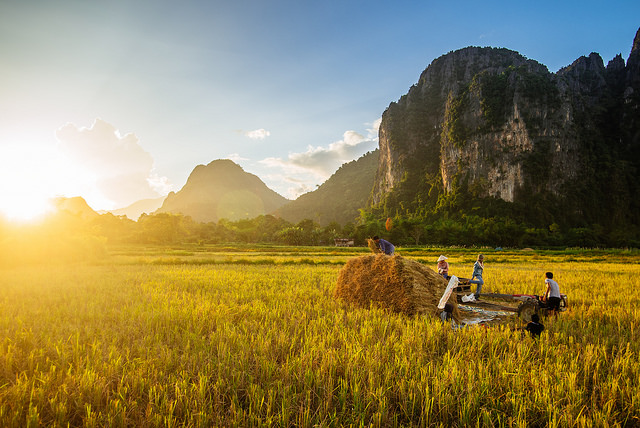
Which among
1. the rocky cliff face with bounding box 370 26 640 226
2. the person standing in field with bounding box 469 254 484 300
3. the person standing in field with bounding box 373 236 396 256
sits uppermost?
the rocky cliff face with bounding box 370 26 640 226

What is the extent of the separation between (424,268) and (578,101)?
191 meters

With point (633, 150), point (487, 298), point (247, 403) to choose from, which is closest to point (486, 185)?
point (633, 150)

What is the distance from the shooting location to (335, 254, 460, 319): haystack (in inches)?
229

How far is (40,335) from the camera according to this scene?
12.5 feet

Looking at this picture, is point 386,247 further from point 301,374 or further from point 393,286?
point 301,374

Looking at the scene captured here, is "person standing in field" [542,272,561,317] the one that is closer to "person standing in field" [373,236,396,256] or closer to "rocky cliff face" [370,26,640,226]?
"person standing in field" [373,236,396,256]

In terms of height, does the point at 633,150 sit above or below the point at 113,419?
above

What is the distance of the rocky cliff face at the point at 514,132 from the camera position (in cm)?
11738

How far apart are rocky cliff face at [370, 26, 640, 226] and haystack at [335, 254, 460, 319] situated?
12867 cm

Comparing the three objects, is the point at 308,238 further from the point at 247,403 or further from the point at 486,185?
the point at 486,185

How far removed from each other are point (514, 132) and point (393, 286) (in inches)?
5681

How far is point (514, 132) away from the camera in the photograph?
119625 millimetres

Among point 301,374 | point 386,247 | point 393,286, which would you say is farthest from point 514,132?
point 301,374

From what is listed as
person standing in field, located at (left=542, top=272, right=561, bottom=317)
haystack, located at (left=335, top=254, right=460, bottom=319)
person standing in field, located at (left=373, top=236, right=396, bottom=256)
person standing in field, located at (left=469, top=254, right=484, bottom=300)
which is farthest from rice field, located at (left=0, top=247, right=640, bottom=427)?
person standing in field, located at (left=373, top=236, right=396, bottom=256)
